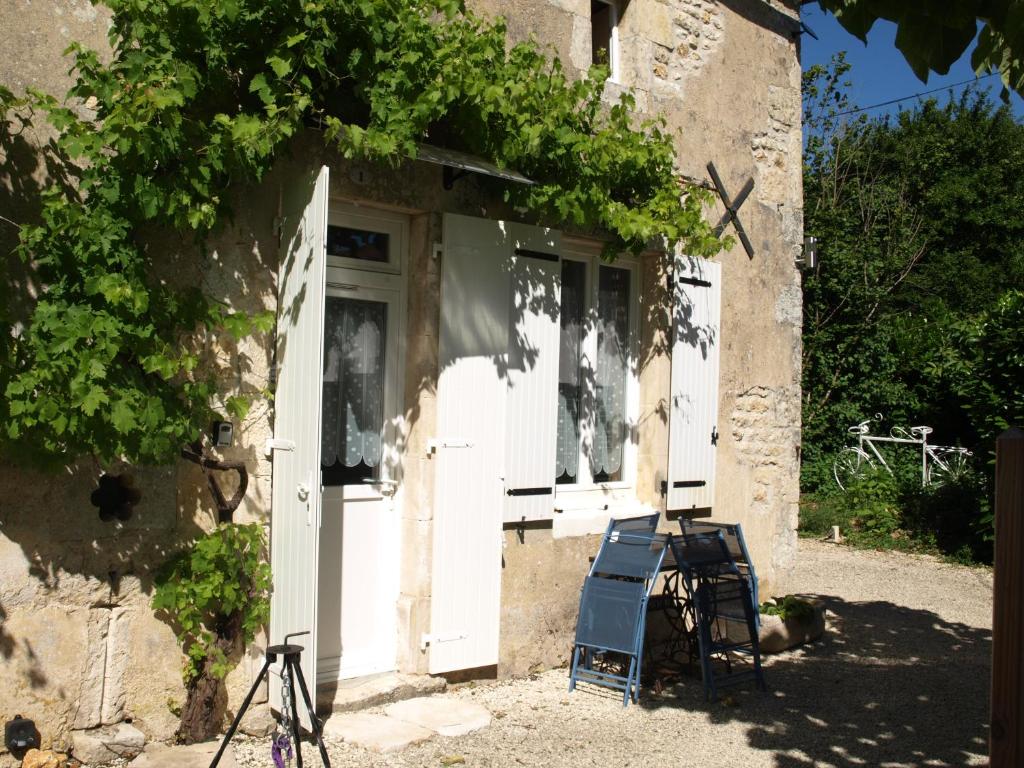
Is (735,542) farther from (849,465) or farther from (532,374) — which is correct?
(849,465)

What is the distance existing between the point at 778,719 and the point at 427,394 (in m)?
2.38

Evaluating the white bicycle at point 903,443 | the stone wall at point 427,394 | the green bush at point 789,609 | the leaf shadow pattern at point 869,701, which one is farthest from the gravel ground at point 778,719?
the white bicycle at point 903,443

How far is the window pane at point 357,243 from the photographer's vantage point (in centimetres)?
502

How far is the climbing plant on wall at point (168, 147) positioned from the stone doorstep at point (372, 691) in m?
1.46

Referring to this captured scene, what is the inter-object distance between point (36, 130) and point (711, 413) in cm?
437

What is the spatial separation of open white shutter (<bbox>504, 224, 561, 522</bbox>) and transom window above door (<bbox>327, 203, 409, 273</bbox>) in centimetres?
64

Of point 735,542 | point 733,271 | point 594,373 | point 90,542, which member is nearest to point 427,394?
point 594,373

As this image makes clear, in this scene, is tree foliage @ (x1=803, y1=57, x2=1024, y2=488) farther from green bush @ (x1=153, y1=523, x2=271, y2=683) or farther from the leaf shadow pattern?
green bush @ (x1=153, y1=523, x2=271, y2=683)

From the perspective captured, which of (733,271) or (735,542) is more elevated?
(733,271)

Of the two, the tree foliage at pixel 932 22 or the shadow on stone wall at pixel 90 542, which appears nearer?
the tree foliage at pixel 932 22

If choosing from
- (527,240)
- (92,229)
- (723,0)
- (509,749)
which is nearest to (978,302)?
(723,0)

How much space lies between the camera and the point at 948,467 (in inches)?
469

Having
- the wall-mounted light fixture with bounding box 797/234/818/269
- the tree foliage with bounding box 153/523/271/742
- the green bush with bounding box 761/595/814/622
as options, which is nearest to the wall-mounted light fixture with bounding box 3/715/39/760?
the tree foliage with bounding box 153/523/271/742

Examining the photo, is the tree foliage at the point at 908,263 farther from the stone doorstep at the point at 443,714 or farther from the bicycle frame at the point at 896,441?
the stone doorstep at the point at 443,714
